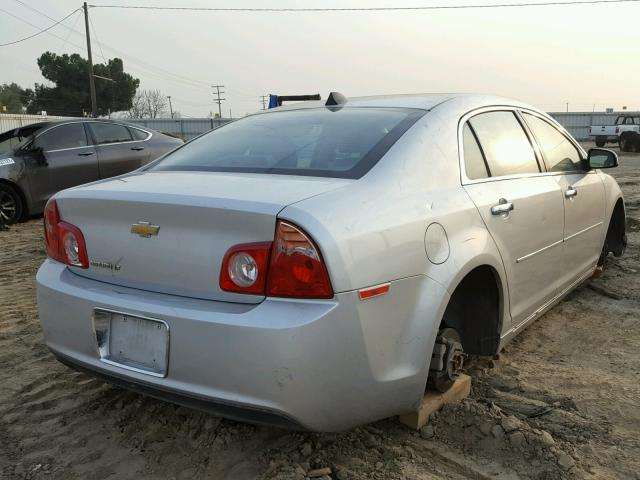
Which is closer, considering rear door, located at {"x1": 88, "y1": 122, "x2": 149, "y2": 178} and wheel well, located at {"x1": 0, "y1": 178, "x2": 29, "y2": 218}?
wheel well, located at {"x1": 0, "y1": 178, "x2": 29, "y2": 218}

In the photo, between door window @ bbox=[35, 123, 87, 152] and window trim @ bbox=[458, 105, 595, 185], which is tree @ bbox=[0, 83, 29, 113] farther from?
window trim @ bbox=[458, 105, 595, 185]

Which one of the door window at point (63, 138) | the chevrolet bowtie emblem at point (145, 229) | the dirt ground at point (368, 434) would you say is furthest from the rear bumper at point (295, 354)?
the door window at point (63, 138)

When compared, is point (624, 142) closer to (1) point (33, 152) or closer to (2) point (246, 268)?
(1) point (33, 152)

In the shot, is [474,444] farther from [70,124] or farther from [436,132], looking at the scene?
[70,124]

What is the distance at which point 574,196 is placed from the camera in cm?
367

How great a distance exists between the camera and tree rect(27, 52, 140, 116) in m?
51.8

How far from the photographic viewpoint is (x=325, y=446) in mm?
2428

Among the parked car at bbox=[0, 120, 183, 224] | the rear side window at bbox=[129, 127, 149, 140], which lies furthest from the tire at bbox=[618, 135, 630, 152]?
the parked car at bbox=[0, 120, 183, 224]

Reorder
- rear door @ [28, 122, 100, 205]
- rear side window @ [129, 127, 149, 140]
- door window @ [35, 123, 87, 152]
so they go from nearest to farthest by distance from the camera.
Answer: rear door @ [28, 122, 100, 205], door window @ [35, 123, 87, 152], rear side window @ [129, 127, 149, 140]

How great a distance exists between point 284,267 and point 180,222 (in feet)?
1.49

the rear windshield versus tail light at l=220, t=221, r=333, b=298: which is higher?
the rear windshield

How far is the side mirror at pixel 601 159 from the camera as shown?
4.02m

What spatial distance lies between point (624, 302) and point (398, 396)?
297 centimetres

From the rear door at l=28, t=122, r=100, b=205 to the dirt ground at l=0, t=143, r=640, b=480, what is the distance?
5179 millimetres
